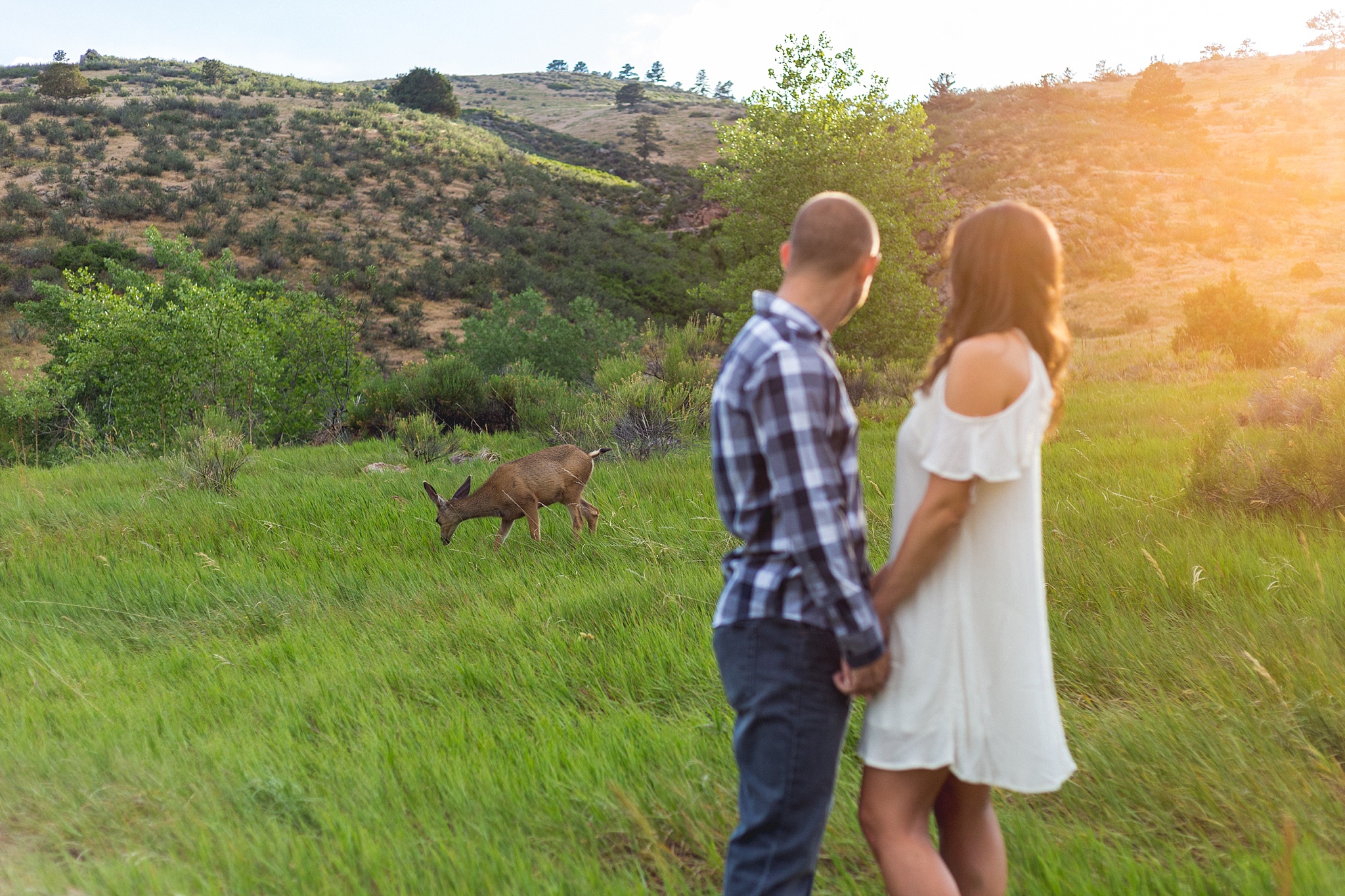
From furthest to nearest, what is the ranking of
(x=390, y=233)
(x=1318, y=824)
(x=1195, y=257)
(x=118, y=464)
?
(x=390, y=233), (x=1195, y=257), (x=118, y=464), (x=1318, y=824)

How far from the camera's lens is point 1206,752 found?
9.91 feet

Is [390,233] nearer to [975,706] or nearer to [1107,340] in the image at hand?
[1107,340]

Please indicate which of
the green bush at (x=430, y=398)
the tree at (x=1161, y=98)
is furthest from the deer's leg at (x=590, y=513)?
the tree at (x=1161, y=98)

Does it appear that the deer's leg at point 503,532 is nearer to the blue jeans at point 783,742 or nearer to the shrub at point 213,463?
the shrub at point 213,463

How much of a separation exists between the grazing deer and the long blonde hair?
5689 millimetres

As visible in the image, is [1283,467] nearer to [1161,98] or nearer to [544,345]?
[544,345]

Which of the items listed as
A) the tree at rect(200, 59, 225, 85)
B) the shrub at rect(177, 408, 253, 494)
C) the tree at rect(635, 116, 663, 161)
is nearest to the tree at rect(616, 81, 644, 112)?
the tree at rect(635, 116, 663, 161)

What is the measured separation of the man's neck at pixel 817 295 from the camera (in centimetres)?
203

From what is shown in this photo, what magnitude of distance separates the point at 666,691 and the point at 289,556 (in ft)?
14.9

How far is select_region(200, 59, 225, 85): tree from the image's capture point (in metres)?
55.8

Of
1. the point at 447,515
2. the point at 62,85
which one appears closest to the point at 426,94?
the point at 62,85

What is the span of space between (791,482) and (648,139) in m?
70.5

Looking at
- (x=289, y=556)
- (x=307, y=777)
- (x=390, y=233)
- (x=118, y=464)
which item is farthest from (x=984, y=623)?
(x=390, y=233)

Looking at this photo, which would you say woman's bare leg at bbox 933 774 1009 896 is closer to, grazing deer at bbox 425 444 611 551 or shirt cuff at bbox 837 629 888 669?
shirt cuff at bbox 837 629 888 669
